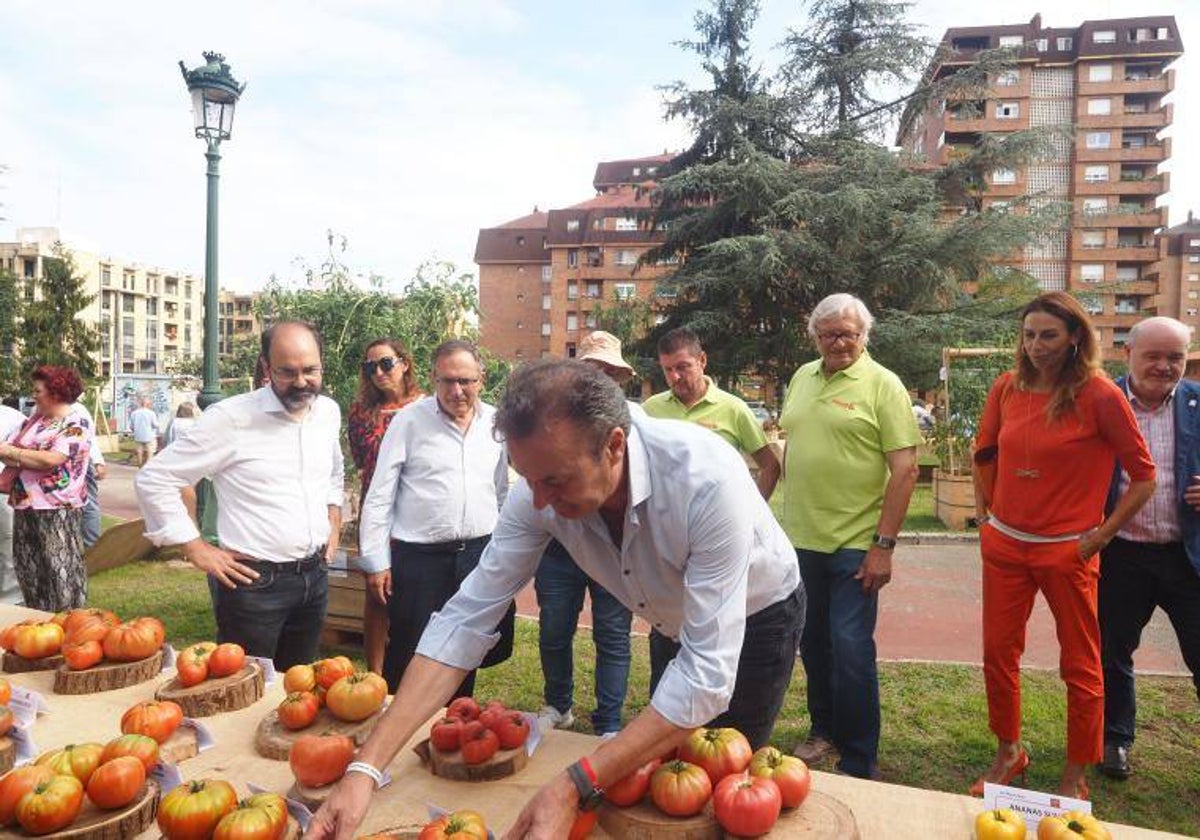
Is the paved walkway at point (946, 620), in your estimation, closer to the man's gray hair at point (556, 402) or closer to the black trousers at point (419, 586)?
the black trousers at point (419, 586)

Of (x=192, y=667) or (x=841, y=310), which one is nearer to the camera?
(x=192, y=667)

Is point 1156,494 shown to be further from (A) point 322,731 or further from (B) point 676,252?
(B) point 676,252

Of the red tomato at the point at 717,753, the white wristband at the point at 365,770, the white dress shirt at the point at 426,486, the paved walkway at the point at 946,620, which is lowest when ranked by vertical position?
the paved walkway at the point at 946,620

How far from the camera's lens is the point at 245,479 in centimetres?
286

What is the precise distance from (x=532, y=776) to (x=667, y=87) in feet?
72.0

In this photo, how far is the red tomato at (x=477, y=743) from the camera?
1.77 metres

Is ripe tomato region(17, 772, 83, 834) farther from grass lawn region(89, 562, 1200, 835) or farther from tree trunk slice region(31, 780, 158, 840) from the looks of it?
grass lawn region(89, 562, 1200, 835)

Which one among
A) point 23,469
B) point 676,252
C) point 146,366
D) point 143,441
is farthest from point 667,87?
point 146,366

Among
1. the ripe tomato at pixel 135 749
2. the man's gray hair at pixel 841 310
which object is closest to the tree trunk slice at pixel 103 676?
the ripe tomato at pixel 135 749

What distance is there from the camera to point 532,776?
1.81 metres

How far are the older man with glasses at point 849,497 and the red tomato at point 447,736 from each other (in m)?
1.98

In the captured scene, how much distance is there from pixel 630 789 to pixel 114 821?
3.28 feet

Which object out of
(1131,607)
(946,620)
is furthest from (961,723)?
(946,620)

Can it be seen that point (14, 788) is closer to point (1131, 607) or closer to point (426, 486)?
point (426, 486)
